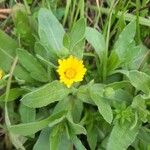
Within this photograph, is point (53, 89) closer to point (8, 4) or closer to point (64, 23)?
point (64, 23)

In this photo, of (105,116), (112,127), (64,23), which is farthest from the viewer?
(64,23)

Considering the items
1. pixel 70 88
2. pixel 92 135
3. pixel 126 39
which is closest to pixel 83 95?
pixel 70 88

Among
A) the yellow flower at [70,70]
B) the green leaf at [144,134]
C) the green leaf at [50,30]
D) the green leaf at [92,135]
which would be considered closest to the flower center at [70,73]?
the yellow flower at [70,70]

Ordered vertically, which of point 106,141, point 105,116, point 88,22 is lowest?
point 106,141

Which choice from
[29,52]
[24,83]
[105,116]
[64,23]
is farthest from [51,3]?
[105,116]

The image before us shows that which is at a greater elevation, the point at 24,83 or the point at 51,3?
the point at 51,3

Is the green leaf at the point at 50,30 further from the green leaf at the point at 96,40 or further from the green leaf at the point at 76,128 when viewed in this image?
the green leaf at the point at 76,128

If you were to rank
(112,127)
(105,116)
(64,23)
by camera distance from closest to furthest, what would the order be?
(105,116) → (112,127) → (64,23)

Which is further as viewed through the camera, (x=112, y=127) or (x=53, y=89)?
(x=112, y=127)
